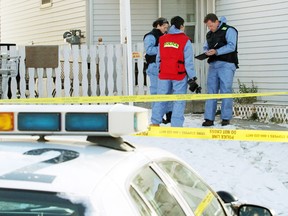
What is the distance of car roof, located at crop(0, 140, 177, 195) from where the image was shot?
1797 millimetres

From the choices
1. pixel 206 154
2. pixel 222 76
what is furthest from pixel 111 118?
pixel 222 76

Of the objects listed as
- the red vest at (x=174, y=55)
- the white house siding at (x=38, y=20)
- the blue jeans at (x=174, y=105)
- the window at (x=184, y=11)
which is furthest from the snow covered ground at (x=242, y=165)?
the white house siding at (x=38, y=20)

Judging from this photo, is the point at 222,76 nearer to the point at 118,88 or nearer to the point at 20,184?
the point at 118,88

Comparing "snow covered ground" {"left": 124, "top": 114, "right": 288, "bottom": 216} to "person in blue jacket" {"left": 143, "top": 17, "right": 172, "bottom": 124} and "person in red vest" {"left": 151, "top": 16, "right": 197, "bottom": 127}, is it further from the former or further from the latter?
"person in blue jacket" {"left": 143, "top": 17, "right": 172, "bottom": 124}

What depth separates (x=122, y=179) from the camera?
1.96m

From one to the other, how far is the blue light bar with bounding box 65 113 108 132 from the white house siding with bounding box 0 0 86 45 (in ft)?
42.9

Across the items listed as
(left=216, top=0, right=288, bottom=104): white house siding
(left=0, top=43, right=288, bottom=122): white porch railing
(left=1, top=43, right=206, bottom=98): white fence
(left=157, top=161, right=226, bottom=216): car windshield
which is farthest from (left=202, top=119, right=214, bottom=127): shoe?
(left=157, top=161, right=226, bottom=216): car windshield

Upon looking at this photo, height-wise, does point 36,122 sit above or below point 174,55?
below

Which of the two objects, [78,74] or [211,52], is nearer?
[211,52]

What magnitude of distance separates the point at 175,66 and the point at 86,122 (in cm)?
739

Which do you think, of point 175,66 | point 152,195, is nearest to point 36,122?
point 152,195

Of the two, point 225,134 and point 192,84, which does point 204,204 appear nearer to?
point 225,134

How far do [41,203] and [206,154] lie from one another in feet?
22.1

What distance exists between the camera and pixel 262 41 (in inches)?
498
